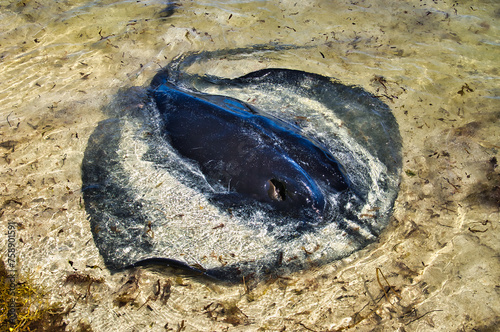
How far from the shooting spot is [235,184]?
457 cm

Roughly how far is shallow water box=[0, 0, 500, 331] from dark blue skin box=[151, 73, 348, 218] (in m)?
1.02

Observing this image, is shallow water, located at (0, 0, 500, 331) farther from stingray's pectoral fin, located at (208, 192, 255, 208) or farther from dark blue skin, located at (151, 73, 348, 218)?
stingray's pectoral fin, located at (208, 192, 255, 208)

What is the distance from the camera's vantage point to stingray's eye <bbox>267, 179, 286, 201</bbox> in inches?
167

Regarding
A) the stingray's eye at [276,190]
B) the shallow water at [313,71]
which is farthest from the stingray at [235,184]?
the shallow water at [313,71]

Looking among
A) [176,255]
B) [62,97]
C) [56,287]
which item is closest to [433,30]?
[176,255]

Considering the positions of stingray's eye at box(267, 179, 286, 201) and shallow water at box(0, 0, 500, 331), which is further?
stingray's eye at box(267, 179, 286, 201)

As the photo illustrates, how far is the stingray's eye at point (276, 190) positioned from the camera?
167 inches

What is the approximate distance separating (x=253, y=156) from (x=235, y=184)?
492 mm

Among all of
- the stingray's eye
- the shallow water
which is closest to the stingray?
the stingray's eye

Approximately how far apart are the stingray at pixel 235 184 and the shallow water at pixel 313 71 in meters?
0.24

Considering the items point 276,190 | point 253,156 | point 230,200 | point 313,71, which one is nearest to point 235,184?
point 230,200

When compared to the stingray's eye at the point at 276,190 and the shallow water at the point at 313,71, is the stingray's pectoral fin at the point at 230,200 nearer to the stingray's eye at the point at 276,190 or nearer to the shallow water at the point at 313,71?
the stingray's eye at the point at 276,190

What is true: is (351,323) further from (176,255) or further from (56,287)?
(56,287)

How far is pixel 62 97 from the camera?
6.43 meters
